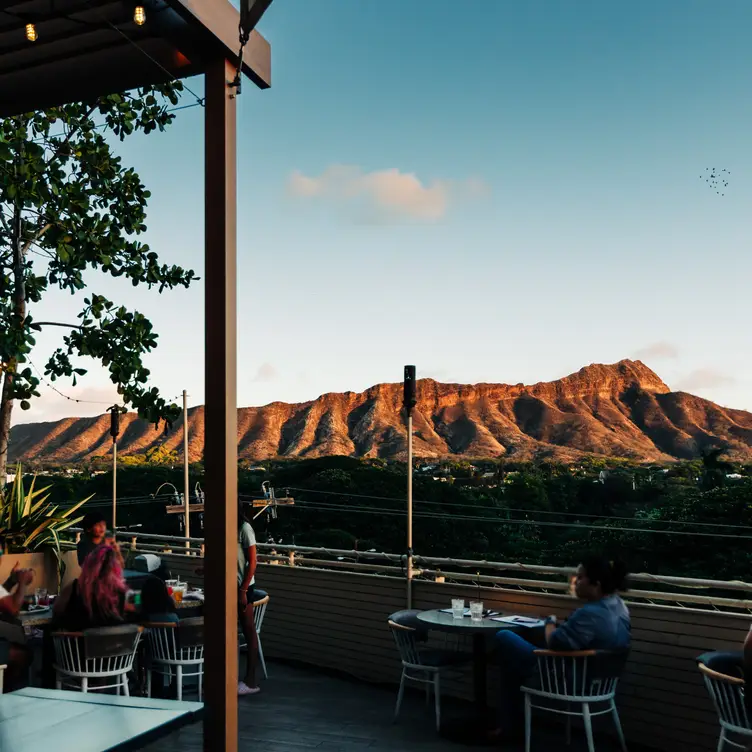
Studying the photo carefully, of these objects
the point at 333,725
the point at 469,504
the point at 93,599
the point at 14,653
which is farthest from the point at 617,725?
the point at 469,504

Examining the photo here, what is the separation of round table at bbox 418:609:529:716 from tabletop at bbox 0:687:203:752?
2855mm

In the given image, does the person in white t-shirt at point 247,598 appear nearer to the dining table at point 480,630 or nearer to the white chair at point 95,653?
the white chair at point 95,653

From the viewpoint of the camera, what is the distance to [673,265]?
111 feet

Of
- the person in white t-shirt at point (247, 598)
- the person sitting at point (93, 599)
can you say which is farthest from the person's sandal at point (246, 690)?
the person sitting at point (93, 599)

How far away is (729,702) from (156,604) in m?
3.26

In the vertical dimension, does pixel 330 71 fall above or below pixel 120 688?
above

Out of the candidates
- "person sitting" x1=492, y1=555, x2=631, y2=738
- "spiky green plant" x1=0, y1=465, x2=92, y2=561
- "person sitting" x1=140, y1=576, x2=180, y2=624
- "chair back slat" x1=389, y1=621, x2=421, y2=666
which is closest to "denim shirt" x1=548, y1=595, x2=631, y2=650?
"person sitting" x1=492, y1=555, x2=631, y2=738

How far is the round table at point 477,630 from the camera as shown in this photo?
4867 mm

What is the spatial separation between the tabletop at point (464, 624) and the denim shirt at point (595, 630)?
51 cm

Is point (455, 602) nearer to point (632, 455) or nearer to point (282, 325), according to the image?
point (282, 325)

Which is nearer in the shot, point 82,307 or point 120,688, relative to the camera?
point 120,688

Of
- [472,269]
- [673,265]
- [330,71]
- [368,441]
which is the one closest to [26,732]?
[330,71]

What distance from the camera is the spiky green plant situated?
630cm

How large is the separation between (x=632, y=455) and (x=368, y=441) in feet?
62.1
